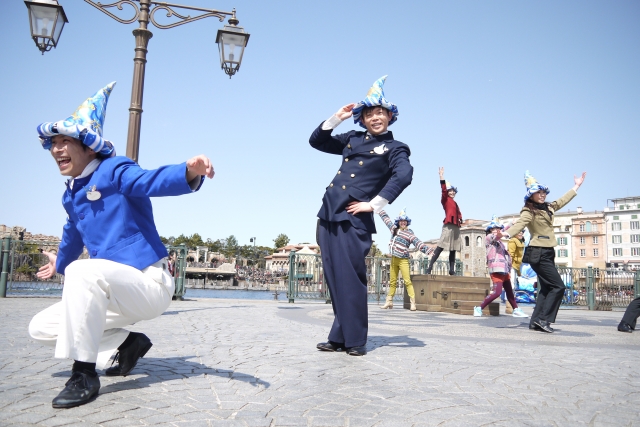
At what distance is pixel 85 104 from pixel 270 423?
7.81ft

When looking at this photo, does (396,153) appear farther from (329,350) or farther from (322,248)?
(329,350)

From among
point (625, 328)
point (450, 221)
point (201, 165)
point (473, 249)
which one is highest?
point (473, 249)

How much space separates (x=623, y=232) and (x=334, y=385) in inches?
4550

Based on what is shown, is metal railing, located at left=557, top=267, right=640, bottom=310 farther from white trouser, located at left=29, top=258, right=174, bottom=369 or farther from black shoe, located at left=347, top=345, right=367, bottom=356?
white trouser, located at left=29, top=258, right=174, bottom=369

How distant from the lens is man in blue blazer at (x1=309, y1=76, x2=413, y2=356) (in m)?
4.65

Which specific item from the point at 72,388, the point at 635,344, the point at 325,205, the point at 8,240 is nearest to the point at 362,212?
the point at 325,205

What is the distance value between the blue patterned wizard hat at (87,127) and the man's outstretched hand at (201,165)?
773mm

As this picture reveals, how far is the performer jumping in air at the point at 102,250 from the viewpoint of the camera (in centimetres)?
283

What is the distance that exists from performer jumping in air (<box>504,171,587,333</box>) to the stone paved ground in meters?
1.60

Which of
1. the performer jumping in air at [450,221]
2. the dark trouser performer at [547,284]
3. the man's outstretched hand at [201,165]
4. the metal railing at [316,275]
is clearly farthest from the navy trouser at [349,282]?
the metal railing at [316,275]

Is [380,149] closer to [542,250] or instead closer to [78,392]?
[78,392]

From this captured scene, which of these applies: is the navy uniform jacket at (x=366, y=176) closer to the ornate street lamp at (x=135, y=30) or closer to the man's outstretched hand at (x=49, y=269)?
the man's outstretched hand at (x=49, y=269)

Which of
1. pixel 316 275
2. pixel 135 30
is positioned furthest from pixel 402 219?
pixel 135 30

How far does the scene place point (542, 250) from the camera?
7.30 metres
